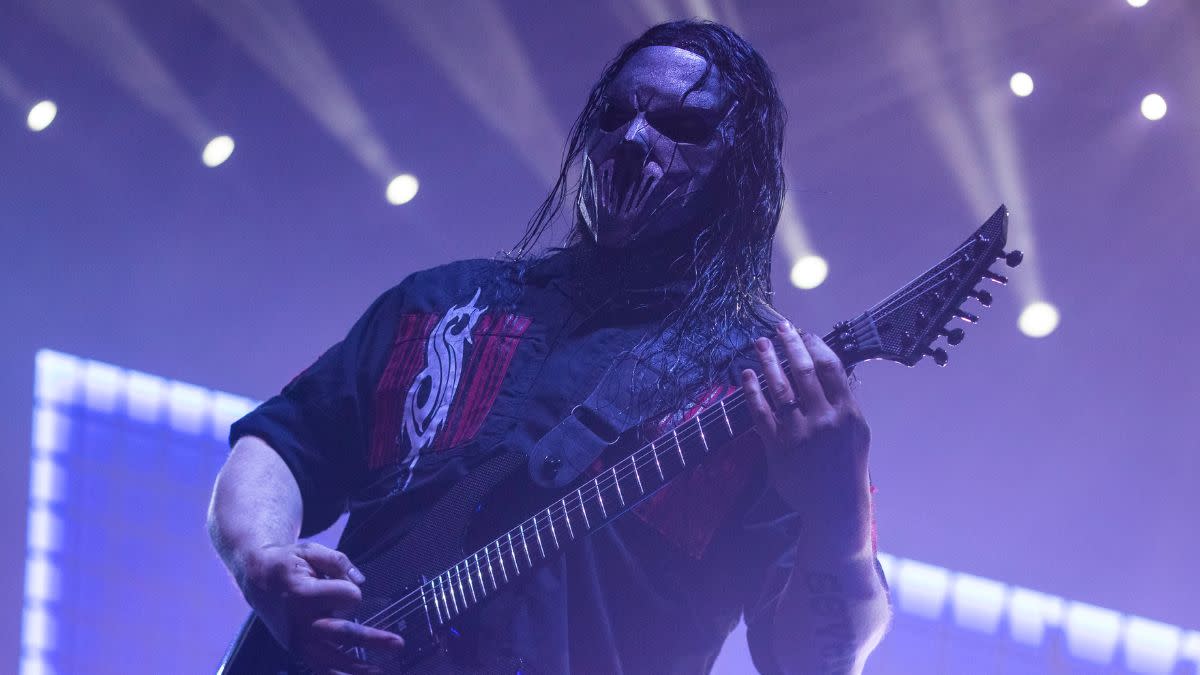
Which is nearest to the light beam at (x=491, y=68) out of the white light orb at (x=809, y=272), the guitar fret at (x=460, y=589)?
the white light orb at (x=809, y=272)

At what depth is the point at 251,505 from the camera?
4.59 ft

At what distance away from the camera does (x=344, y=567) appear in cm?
125

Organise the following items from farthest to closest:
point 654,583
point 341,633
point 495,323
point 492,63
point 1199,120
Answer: point 492,63 < point 1199,120 < point 495,323 < point 654,583 < point 341,633

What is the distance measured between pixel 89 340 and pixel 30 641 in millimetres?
1279

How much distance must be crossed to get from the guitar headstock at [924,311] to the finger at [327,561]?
0.66 m

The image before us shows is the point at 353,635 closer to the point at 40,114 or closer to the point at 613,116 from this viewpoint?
the point at 613,116

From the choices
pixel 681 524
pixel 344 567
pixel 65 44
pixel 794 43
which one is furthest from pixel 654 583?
pixel 65 44

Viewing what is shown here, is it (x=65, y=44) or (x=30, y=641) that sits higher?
(x=65, y=44)

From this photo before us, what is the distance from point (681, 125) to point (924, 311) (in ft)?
1.49

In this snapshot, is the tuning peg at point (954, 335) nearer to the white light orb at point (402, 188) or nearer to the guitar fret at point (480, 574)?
the guitar fret at point (480, 574)

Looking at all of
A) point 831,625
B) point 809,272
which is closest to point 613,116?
point 831,625

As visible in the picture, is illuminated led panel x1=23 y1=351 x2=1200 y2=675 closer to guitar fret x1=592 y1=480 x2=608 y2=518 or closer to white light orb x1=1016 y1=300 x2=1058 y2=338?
A: white light orb x1=1016 y1=300 x2=1058 y2=338

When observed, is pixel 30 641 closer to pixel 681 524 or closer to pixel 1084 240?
pixel 681 524

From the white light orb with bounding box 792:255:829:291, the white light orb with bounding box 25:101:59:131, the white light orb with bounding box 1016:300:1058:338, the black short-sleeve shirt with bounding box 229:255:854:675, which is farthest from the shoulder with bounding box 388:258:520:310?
the white light orb with bounding box 25:101:59:131
